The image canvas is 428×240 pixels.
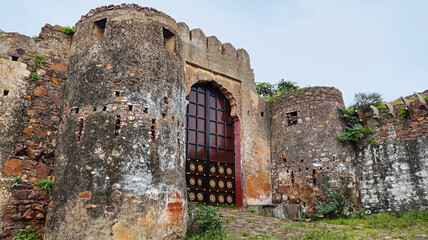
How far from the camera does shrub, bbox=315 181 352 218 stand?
10555 millimetres

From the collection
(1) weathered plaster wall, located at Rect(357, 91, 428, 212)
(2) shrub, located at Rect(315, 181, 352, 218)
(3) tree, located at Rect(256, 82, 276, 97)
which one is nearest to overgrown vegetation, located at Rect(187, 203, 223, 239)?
(2) shrub, located at Rect(315, 181, 352, 218)

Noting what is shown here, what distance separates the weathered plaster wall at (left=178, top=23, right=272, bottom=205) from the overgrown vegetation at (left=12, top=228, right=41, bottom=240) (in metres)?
5.58

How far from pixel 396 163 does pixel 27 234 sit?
926cm

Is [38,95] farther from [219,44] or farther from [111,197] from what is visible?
[219,44]

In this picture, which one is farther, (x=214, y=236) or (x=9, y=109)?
(x=9, y=109)

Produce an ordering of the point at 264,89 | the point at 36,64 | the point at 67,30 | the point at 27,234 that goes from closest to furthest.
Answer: the point at 27,234
the point at 36,64
the point at 67,30
the point at 264,89

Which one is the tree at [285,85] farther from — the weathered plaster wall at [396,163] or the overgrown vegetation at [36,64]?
the overgrown vegetation at [36,64]

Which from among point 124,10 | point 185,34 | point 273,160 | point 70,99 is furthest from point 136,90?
point 273,160

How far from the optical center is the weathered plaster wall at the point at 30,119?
7152mm

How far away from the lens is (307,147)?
11.8 meters

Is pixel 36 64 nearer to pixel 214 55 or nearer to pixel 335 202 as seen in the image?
pixel 214 55

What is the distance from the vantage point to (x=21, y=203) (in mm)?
7133

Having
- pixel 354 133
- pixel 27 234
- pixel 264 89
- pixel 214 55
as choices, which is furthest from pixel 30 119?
pixel 264 89

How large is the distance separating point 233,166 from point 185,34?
4255 mm
